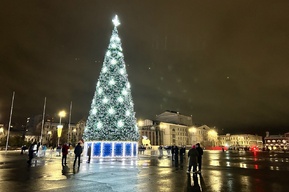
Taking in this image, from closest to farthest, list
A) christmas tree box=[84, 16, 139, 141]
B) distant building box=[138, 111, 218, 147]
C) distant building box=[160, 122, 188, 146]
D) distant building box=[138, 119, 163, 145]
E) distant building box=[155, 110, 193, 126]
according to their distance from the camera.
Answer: christmas tree box=[84, 16, 139, 141]
distant building box=[138, 119, 163, 145]
distant building box=[138, 111, 218, 147]
distant building box=[160, 122, 188, 146]
distant building box=[155, 110, 193, 126]

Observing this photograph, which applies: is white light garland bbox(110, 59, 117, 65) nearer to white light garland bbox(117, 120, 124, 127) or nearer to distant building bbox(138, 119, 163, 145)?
white light garland bbox(117, 120, 124, 127)

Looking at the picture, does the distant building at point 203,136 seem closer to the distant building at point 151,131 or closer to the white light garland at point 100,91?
the distant building at point 151,131

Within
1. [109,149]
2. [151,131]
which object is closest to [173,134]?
[151,131]

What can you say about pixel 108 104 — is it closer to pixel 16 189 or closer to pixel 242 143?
pixel 16 189

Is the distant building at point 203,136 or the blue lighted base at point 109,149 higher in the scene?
the distant building at point 203,136

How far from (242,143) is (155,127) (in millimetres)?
107336

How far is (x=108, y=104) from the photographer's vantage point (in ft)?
99.8

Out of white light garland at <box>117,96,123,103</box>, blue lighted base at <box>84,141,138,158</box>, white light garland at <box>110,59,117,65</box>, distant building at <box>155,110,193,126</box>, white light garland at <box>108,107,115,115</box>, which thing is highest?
distant building at <box>155,110,193,126</box>

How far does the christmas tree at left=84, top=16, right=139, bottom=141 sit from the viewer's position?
30219 mm

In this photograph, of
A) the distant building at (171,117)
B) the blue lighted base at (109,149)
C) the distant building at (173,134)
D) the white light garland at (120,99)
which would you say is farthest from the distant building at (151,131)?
the white light garland at (120,99)

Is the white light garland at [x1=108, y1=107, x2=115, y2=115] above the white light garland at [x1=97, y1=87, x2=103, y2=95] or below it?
below

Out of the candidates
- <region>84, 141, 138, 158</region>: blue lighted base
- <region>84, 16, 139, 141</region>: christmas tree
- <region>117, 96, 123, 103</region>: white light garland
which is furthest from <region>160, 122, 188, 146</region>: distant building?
<region>117, 96, 123, 103</region>: white light garland

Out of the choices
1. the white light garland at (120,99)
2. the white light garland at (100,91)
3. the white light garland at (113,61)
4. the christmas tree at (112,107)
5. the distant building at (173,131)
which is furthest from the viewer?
the distant building at (173,131)

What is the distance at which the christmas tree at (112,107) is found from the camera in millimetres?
30219
